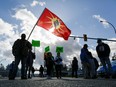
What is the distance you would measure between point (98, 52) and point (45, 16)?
7.69m

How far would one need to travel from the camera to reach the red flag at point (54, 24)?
2419 cm

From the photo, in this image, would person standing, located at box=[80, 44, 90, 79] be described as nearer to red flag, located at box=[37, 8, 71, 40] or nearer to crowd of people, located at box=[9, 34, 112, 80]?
crowd of people, located at box=[9, 34, 112, 80]

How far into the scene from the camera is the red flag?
79.4 ft

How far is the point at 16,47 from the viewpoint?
A: 14180 mm

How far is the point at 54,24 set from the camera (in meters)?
25.0

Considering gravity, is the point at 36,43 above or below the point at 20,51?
above

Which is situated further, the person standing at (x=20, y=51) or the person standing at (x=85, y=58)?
the person standing at (x=85, y=58)

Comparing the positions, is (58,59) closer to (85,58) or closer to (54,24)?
(85,58)

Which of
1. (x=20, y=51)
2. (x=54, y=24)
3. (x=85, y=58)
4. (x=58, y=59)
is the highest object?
(x=54, y=24)

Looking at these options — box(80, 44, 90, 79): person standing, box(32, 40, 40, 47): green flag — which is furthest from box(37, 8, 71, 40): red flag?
box(32, 40, 40, 47): green flag

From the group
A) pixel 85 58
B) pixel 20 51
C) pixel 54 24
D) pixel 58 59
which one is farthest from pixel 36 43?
pixel 20 51

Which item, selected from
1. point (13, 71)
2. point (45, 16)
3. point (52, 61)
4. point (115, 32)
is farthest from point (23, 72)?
point (115, 32)

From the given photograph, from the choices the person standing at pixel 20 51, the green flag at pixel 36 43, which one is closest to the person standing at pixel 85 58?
the person standing at pixel 20 51

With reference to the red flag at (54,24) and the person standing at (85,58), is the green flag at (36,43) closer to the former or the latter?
the red flag at (54,24)
